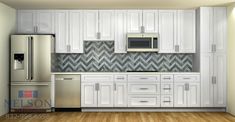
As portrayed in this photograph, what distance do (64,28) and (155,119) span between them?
9.42 ft

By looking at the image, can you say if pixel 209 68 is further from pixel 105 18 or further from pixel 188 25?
pixel 105 18

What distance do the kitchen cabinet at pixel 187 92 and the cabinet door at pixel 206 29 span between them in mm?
659

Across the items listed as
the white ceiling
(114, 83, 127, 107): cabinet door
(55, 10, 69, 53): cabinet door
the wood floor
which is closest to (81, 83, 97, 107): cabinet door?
the wood floor

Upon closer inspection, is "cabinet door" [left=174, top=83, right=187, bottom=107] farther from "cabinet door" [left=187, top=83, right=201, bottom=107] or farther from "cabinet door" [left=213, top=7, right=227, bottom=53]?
"cabinet door" [left=213, top=7, right=227, bottom=53]

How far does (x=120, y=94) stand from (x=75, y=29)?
1.77m

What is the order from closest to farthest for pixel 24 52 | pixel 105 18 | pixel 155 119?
pixel 155 119 → pixel 24 52 → pixel 105 18

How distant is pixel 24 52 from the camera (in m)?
6.57

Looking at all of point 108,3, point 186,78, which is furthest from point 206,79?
point 108,3

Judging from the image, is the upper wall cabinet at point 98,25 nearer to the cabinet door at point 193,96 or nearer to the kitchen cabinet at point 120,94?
the kitchen cabinet at point 120,94

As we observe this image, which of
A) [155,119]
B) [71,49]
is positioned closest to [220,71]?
[155,119]

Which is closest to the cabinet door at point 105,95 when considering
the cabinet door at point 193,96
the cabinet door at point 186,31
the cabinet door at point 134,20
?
the cabinet door at point 134,20

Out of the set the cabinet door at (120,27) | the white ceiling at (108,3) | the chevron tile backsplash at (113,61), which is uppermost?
the white ceiling at (108,3)

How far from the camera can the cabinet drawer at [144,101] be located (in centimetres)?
672

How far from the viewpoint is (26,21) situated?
7055mm
